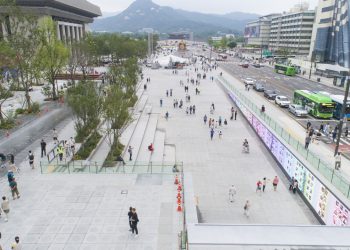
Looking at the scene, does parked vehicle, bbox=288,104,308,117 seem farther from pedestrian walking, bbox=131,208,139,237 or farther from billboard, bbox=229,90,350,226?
pedestrian walking, bbox=131,208,139,237

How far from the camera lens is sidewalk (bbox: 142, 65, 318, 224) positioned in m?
17.6

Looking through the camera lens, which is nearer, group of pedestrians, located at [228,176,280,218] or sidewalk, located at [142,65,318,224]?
group of pedestrians, located at [228,176,280,218]

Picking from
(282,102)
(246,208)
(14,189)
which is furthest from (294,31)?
(14,189)

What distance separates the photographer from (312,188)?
17891mm

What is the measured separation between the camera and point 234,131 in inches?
1289

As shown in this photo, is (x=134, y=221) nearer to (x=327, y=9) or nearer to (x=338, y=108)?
(x=338, y=108)

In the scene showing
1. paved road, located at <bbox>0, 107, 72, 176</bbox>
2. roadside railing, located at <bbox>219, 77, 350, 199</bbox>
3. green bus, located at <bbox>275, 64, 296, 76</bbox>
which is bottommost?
paved road, located at <bbox>0, 107, 72, 176</bbox>

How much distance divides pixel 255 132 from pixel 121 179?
18188 mm

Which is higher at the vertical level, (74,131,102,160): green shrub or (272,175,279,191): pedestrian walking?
(74,131,102,160): green shrub

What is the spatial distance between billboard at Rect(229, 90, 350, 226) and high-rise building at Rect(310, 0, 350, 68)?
6522cm

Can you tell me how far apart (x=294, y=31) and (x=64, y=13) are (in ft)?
333

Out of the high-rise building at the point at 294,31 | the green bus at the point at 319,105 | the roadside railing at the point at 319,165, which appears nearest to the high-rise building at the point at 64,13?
the green bus at the point at 319,105

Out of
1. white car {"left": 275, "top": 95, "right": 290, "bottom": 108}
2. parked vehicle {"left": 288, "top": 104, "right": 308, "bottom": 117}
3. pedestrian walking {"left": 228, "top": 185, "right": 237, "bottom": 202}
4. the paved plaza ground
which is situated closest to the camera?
the paved plaza ground

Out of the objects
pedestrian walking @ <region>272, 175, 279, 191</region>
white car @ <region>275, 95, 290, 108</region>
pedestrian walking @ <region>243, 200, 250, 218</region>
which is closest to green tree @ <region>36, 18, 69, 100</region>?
white car @ <region>275, 95, 290, 108</region>
